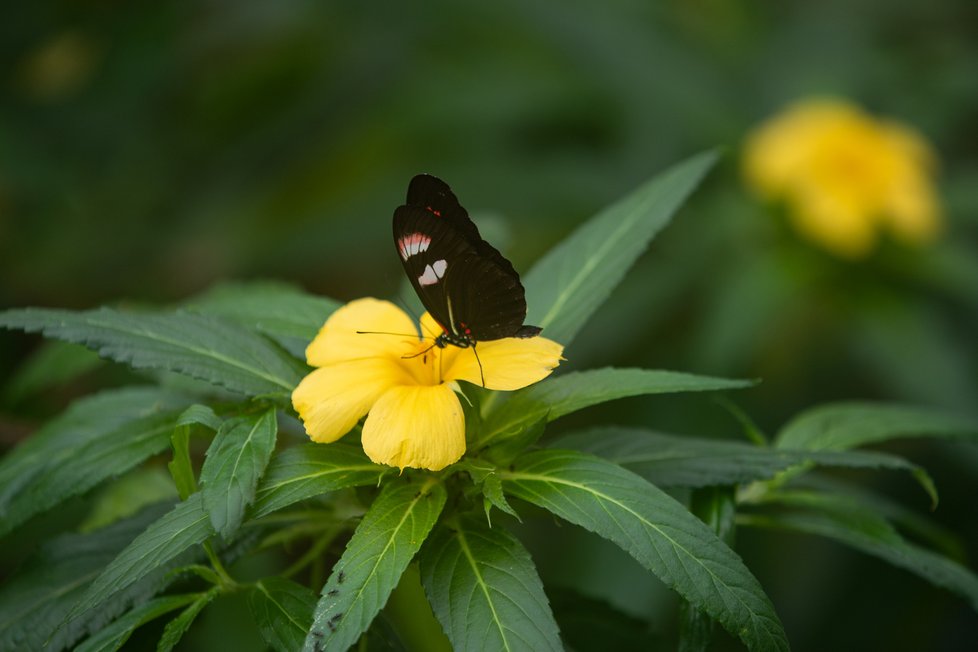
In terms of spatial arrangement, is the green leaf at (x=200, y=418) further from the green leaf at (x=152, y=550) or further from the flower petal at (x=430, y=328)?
the flower petal at (x=430, y=328)

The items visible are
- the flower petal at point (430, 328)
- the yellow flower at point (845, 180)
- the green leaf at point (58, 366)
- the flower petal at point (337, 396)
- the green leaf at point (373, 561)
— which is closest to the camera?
the green leaf at point (373, 561)

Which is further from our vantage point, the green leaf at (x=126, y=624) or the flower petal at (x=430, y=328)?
the flower petal at (x=430, y=328)

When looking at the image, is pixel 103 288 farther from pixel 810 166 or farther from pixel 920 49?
pixel 920 49

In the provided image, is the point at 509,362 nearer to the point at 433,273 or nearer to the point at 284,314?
the point at 433,273

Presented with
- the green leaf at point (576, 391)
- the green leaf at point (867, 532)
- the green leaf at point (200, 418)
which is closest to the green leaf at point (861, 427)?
the green leaf at point (867, 532)

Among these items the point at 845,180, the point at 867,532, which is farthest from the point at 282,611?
the point at 845,180

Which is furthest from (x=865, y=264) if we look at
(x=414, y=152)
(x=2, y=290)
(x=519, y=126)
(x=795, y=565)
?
(x=2, y=290)

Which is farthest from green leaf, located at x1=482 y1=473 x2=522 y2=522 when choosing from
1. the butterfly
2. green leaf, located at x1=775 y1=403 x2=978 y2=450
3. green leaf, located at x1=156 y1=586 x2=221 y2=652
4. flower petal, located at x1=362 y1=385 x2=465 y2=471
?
green leaf, located at x1=775 y1=403 x2=978 y2=450
